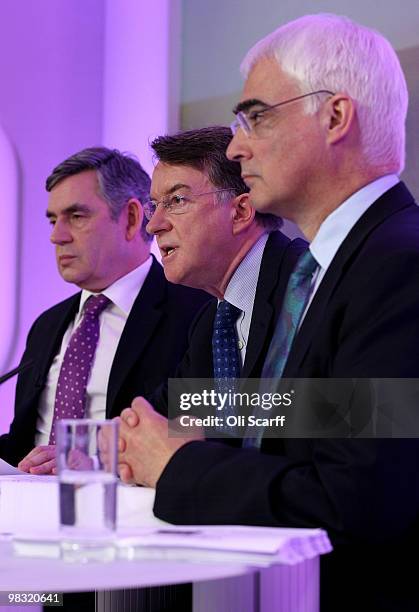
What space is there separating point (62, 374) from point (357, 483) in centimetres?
180

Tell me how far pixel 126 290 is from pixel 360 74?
1.56m

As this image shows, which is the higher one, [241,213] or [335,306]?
[241,213]

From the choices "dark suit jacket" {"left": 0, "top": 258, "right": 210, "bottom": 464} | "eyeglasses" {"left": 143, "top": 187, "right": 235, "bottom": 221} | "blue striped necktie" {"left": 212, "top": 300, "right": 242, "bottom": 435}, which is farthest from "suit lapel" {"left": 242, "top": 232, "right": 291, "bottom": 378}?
"dark suit jacket" {"left": 0, "top": 258, "right": 210, "bottom": 464}

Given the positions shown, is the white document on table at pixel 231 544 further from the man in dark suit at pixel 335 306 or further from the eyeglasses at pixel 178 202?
the eyeglasses at pixel 178 202

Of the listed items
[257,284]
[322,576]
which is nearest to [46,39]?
[257,284]

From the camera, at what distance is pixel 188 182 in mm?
2510

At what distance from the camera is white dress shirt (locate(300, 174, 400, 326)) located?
1569 mm

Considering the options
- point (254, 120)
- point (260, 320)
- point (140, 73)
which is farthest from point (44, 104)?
point (254, 120)

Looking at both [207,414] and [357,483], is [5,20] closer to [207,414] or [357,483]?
[207,414]

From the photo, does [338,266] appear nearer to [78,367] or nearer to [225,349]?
[225,349]

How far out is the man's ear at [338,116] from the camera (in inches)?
64.7

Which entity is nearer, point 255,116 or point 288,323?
point 288,323

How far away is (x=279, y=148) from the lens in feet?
5.59

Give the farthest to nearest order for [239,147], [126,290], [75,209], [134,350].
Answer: [75,209], [126,290], [134,350], [239,147]
